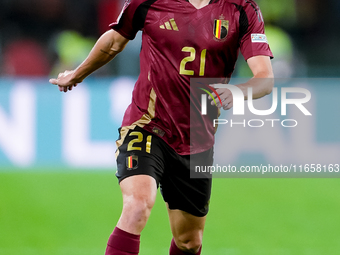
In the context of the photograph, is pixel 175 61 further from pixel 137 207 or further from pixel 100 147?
pixel 100 147

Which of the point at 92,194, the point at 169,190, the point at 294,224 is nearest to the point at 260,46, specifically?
the point at 169,190

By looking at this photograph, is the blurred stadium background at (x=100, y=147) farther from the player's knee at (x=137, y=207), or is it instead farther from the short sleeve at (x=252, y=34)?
the short sleeve at (x=252, y=34)

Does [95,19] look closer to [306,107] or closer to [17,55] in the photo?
[17,55]

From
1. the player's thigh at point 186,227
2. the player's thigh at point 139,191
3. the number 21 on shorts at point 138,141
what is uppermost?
the number 21 on shorts at point 138,141

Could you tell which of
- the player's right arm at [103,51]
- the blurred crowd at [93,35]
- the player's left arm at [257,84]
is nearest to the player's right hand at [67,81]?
the player's right arm at [103,51]

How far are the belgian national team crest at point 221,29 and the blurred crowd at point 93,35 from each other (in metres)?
4.36

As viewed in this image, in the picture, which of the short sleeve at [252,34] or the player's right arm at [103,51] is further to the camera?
the player's right arm at [103,51]

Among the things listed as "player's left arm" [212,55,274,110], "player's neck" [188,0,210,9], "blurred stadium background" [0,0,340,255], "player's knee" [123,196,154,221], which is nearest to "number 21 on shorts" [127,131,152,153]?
"player's knee" [123,196,154,221]

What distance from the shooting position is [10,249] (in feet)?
14.0

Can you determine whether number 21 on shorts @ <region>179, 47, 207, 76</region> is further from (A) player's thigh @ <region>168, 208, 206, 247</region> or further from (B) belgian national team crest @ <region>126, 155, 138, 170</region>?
(A) player's thigh @ <region>168, 208, 206, 247</region>

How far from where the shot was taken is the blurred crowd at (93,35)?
24.8ft

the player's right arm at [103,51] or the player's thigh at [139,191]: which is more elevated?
the player's right arm at [103,51]

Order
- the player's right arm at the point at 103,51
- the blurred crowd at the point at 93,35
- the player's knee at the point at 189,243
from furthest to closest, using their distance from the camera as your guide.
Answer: the blurred crowd at the point at 93,35
the player's knee at the point at 189,243
the player's right arm at the point at 103,51

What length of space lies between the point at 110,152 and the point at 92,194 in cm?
89
